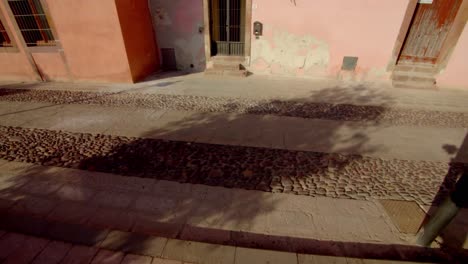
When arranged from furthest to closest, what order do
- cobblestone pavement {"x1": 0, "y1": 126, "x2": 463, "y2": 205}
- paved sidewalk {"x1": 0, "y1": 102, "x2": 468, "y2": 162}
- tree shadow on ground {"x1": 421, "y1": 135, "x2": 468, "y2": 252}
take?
paved sidewalk {"x1": 0, "y1": 102, "x2": 468, "y2": 162}, cobblestone pavement {"x1": 0, "y1": 126, "x2": 463, "y2": 205}, tree shadow on ground {"x1": 421, "y1": 135, "x2": 468, "y2": 252}

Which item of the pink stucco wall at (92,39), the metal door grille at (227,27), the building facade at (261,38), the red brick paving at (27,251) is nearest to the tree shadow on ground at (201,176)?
the red brick paving at (27,251)

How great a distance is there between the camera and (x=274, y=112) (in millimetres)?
5594

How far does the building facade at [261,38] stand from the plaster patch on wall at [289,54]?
0.04 metres

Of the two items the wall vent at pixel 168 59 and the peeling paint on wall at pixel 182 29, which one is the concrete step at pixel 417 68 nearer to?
the peeling paint on wall at pixel 182 29

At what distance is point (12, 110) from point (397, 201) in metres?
8.90

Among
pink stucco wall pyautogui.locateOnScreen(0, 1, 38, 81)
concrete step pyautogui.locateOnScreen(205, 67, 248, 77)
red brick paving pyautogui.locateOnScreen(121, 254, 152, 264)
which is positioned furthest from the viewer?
concrete step pyautogui.locateOnScreen(205, 67, 248, 77)

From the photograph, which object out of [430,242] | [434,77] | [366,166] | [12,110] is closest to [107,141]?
[12,110]

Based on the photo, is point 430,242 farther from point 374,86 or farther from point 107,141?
point 374,86

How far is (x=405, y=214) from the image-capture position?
2719 mm

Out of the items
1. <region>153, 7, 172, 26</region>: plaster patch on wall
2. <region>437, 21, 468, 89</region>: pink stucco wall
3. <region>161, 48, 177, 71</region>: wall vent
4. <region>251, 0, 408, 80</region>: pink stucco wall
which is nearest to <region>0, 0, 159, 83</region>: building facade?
<region>153, 7, 172, 26</region>: plaster patch on wall

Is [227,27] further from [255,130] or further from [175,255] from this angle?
[175,255]

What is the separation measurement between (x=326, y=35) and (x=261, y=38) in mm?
2349

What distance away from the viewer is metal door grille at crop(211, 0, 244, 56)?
26.3 ft

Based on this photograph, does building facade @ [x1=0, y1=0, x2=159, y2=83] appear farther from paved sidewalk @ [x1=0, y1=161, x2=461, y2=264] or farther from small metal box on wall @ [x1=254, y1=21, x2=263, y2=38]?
paved sidewalk @ [x1=0, y1=161, x2=461, y2=264]
